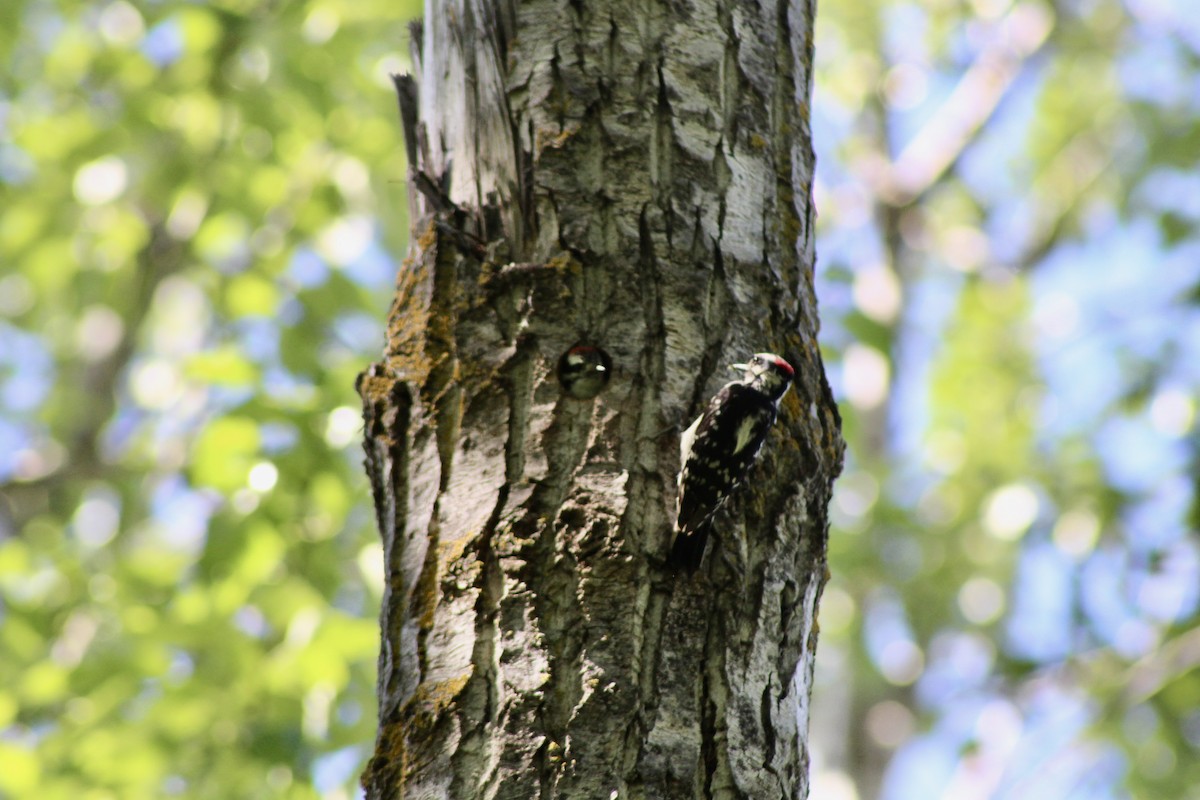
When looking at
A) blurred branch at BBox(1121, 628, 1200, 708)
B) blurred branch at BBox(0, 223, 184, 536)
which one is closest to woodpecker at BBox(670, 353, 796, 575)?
blurred branch at BBox(1121, 628, 1200, 708)

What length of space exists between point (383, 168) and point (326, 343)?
6.41ft

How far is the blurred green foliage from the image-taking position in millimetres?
3396

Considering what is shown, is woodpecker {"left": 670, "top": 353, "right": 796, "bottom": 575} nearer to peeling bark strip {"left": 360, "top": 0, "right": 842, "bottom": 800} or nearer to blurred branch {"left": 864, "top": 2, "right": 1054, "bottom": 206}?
peeling bark strip {"left": 360, "top": 0, "right": 842, "bottom": 800}

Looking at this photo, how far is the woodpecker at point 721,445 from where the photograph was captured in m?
1.67

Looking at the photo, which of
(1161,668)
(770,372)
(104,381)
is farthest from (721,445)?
(104,381)

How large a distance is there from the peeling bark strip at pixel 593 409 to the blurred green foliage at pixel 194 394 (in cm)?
100

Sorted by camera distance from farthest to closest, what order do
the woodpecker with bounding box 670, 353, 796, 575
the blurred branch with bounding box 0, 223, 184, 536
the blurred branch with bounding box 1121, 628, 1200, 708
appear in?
the blurred branch with bounding box 0, 223, 184, 536, the blurred branch with bounding box 1121, 628, 1200, 708, the woodpecker with bounding box 670, 353, 796, 575

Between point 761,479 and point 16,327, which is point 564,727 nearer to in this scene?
point 761,479

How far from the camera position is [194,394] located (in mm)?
5383

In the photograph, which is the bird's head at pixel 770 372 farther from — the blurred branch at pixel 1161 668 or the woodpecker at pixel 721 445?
the blurred branch at pixel 1161 668

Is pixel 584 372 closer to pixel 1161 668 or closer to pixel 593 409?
pixel 593 409

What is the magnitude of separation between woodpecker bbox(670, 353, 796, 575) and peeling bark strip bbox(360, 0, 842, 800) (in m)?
0.03

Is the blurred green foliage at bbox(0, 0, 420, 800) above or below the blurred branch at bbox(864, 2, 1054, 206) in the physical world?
below

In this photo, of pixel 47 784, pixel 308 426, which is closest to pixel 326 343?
pixel 308 426
